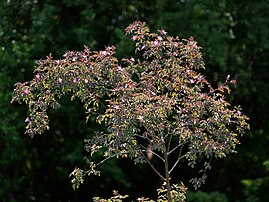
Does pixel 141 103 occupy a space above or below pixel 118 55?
below

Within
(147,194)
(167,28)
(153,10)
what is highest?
(153,10)

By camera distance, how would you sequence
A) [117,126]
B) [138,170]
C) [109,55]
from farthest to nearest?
[138,170]
[109,55]
[117,126]

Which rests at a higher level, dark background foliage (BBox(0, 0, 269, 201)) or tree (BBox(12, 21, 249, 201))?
dark background foliage (BBox(0, 0, 269, 201))

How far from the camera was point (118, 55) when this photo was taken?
9422mm

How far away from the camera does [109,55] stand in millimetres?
5371

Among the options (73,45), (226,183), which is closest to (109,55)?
(73,45)

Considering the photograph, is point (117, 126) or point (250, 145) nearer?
point (117, 126)

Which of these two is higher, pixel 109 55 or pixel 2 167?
pixel 2 167

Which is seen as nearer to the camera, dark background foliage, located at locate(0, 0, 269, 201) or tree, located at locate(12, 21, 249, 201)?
tree, located at locate(12, 21, 249, 201)

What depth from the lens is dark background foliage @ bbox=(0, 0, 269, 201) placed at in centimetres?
948

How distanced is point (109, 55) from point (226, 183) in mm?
6261

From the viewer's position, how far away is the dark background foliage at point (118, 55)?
9.48 m

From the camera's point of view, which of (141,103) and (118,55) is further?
(118,55)

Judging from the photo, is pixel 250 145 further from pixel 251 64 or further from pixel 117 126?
pixel 117 126
